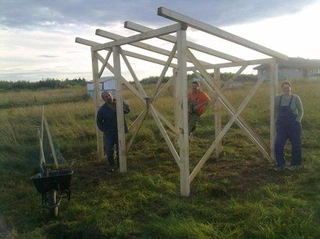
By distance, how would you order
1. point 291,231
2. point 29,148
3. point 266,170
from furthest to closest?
point 29,148
point 266,170
point 291,231

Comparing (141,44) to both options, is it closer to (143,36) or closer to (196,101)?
(143,36)

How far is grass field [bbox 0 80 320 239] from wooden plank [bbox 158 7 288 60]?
244cm

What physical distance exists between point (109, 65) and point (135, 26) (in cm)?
165

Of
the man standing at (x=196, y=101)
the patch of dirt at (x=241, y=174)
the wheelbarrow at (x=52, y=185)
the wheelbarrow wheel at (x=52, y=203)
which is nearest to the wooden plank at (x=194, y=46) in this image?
the man standing at (x=196, y=101)

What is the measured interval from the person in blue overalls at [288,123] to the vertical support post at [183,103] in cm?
240

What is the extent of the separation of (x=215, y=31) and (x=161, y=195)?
2866mm

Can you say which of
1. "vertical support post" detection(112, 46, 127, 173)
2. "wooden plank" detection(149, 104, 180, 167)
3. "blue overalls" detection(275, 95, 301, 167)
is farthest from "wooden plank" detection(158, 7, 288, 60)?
"vertical support post" detection(112, 46, 127, 173)

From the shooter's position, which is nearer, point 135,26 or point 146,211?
point 146,211

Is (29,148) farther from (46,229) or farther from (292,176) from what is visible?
(292,176)

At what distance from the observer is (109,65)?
25.2 ft

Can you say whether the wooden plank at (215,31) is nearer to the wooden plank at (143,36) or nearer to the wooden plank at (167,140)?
the wooden plank at (143,36)

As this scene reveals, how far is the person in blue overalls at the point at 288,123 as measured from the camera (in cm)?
677

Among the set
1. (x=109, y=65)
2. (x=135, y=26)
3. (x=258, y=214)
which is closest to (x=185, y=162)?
(x=258, y=214)

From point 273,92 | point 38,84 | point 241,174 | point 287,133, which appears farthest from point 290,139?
point 38,84
